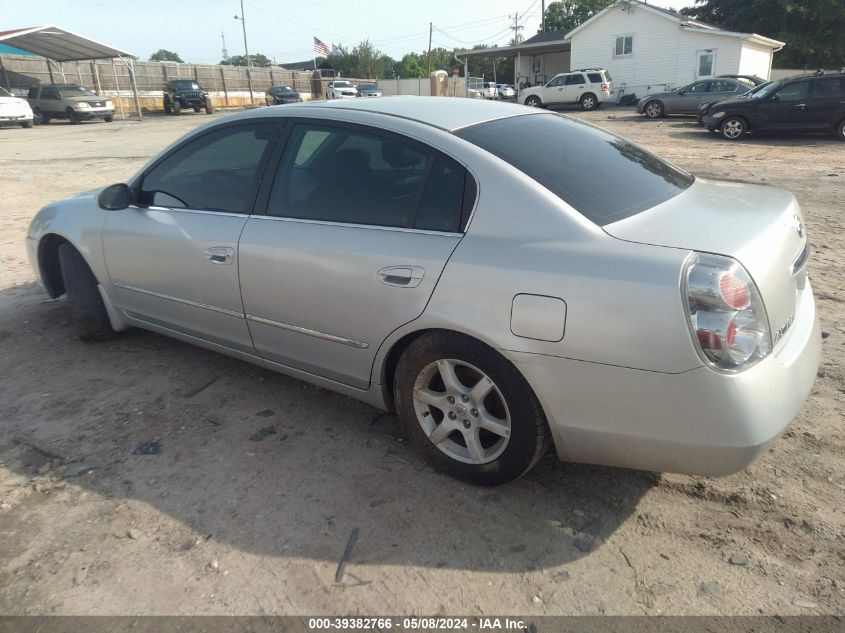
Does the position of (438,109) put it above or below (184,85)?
below

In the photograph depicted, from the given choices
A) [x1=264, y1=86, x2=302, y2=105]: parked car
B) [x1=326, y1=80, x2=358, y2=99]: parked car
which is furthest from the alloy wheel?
[x1=326, y1=80, x2=358, y2=99]: parked car

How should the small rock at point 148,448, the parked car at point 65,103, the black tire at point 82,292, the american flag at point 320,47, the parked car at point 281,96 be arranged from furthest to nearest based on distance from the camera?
the american flag at point 320,47
the parked car at point 281,96
the parked car at point 65,103
the black tire at point 82,292
the small rock at point 148,448

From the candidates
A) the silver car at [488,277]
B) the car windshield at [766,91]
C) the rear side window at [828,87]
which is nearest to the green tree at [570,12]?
the car windshield at [766,91]

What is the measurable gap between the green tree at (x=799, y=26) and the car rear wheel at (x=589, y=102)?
609 inches

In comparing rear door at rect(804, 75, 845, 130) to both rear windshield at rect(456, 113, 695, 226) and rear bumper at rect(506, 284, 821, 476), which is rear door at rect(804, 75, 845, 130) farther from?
rear bumper at rect(506, 284, 821, 476)

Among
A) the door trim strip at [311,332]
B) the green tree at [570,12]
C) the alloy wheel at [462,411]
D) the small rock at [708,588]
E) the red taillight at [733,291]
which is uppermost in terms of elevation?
the green tree at [570,12]

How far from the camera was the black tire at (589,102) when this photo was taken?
29.2 meters

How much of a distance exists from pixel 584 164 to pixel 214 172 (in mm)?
2060

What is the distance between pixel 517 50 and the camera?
132ft

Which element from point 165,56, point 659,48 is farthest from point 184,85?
point 165,56

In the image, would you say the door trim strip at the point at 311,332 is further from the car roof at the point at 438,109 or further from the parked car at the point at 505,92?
the parked car at the point at 505,92

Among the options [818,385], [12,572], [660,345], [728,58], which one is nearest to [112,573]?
[12,572]

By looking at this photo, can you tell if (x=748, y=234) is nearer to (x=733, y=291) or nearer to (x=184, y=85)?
(x=733, y=291)

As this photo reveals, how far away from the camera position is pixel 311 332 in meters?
3.01
